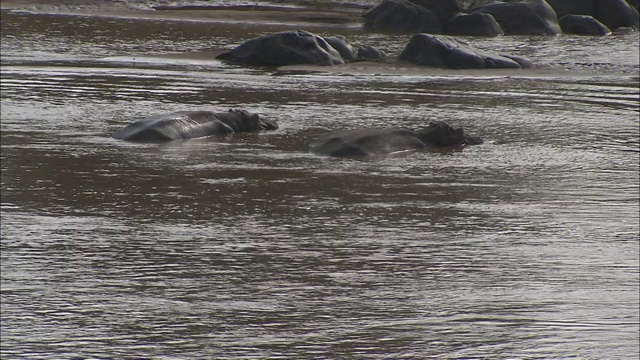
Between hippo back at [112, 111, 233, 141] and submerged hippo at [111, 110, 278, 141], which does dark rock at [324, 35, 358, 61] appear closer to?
submerged hippo at [111, 110, 278, 141]

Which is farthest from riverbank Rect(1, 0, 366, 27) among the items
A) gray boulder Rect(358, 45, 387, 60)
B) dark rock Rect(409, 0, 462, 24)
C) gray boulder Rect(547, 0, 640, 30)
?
gray boulder Rect(358, 45, 387, 60)

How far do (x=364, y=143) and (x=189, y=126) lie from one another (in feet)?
5.82

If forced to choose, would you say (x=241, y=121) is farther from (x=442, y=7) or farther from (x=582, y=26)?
(x=442, y=7)

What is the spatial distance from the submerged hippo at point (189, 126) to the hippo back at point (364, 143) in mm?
1089

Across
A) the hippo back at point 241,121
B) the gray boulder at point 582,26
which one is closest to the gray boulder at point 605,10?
the gray boulder at point 582,26

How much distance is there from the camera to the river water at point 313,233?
513 centimetres

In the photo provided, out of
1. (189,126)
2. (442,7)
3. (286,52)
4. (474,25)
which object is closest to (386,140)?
(189,126)

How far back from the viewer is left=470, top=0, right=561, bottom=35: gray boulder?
29.0 meters

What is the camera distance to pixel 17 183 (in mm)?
8555

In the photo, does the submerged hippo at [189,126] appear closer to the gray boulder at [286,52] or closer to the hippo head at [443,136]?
the hippo head at [443,136]

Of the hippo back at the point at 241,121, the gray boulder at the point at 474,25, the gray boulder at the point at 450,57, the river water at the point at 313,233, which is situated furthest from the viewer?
the gray boulder at the point at 474,25

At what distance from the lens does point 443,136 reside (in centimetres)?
1104

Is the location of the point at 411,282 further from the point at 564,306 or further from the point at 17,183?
the point at 17,183

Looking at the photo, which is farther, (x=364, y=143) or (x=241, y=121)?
(x=241, y=121)
